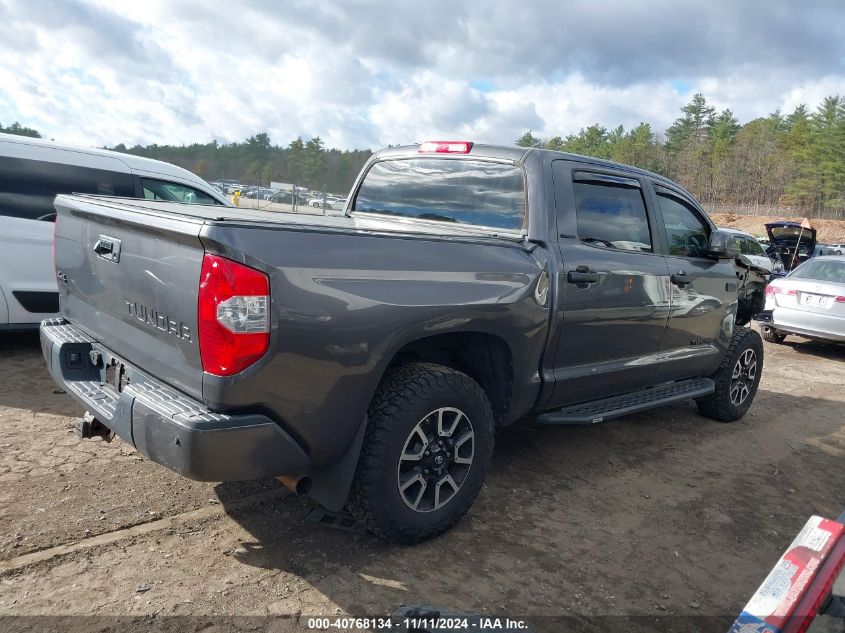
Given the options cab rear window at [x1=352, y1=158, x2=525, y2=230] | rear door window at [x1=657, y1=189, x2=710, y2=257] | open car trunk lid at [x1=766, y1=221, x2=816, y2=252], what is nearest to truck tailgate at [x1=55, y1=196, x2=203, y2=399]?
cab rear window at [x1=352, y1=158, x2=525, y2=230]

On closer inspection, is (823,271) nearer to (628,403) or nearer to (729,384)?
(729,384)

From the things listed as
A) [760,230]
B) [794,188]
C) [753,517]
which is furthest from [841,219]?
[753,517]

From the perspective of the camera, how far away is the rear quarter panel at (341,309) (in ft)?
7.80

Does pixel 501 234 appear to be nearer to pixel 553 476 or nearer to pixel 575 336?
pixel 575 336

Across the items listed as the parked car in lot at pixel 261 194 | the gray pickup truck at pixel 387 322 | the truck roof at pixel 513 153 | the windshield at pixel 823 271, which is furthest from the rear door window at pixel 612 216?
the parked car in lot at pixel 261 194

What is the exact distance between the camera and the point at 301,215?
11.4 feet

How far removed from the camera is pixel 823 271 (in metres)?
9.41

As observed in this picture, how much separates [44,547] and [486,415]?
2.06 meters

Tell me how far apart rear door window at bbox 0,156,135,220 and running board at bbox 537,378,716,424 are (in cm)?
464

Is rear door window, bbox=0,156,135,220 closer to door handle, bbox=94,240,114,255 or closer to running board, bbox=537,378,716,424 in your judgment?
door handle, bbox=94,240,114,255

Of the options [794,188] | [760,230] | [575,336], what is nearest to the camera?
[575,336]

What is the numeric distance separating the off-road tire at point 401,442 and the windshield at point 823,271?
8.06 m

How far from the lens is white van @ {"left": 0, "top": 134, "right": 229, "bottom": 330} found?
554 cm

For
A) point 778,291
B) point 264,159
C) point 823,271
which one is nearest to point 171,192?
point 778,291
